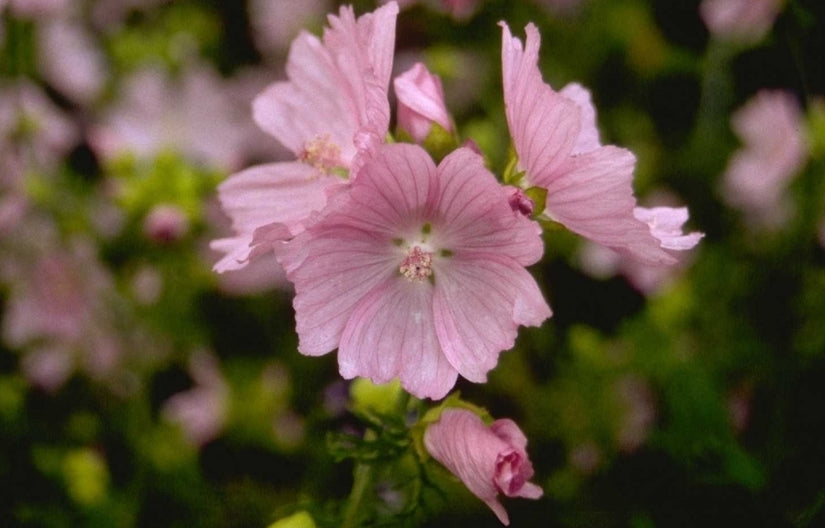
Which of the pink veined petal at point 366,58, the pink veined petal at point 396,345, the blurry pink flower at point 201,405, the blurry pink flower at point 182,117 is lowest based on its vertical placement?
the blurry pink flower at point 201,405

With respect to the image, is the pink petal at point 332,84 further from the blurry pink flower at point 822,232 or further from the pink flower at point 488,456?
the blurry pink flower at point 822,232

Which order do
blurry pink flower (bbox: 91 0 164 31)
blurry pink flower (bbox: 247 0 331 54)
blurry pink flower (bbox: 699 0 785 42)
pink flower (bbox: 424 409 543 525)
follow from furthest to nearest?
blurry pink flower (bbox: 247 0 331 54), blurry pink flower (bbox: 91 0 164 31), blurry pink flower (bbox: 699 0 785 42), pink flower (bbox: 424 409 543 525)

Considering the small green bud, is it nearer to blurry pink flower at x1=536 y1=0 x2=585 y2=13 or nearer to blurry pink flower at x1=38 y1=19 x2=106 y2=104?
blurry pink flower at x1=38 y1=19 x2=106 y2=104

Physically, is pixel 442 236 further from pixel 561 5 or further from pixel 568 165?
pixel 561 5

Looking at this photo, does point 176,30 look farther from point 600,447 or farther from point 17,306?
point 600,447

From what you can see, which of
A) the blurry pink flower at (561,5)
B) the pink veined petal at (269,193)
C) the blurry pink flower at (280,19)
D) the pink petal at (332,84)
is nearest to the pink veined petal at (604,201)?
the pink petal at (332,84)

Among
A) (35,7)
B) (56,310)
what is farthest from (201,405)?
(35,7)

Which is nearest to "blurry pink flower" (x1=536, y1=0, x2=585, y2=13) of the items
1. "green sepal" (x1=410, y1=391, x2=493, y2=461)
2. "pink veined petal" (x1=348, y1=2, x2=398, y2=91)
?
"pink veined petal" (x1=348, y1=2, x2=398, y2=91)
